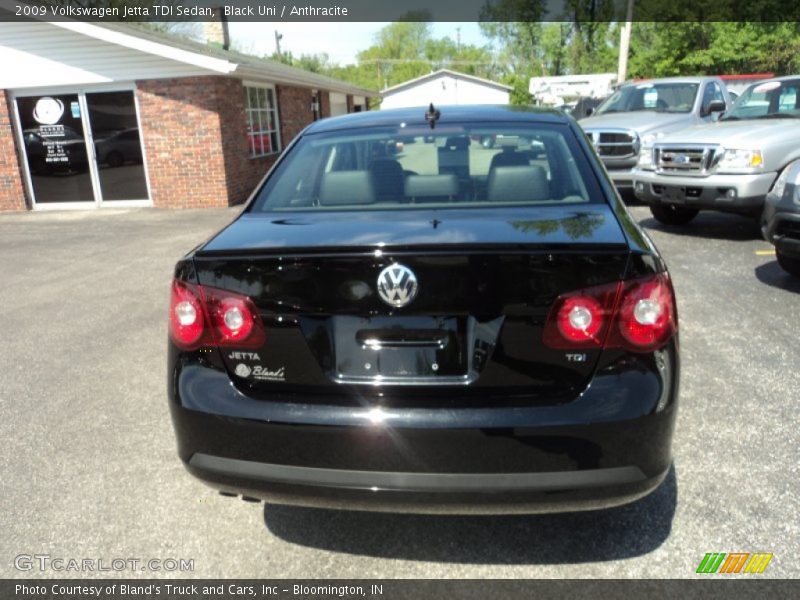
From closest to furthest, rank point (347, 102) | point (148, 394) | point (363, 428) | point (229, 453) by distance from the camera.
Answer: point (363, 428) < point (229, 453) < point (148, 394) < point (347, 102)

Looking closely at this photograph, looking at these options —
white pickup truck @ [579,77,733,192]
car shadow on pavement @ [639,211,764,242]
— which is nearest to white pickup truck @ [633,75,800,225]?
car shadow on pavement @ [639,211,764,242]

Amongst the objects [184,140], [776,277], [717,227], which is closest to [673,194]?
[717,227]

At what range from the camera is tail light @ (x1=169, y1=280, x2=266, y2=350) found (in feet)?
7.46

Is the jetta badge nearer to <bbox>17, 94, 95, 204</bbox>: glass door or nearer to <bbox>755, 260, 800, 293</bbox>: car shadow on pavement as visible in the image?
<bbox>755, 260, 800, 293</bbox>: car shadow on pavement

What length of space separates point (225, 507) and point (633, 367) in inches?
74.9

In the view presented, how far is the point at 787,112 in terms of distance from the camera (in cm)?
832

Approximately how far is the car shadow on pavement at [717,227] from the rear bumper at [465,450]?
7.15 meters

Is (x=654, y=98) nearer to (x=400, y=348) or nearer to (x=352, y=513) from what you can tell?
(x=352, y=513)

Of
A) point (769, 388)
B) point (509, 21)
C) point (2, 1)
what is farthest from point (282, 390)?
point (509, 21)

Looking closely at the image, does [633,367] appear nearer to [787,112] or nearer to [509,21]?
[787,112]

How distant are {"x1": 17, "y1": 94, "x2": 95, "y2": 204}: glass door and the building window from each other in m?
3.48

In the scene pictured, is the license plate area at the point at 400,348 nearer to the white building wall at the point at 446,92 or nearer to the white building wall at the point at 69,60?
the white building wall at the point at 69,60

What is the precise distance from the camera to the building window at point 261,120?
1553 centimetres

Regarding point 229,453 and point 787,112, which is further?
point 787,112
